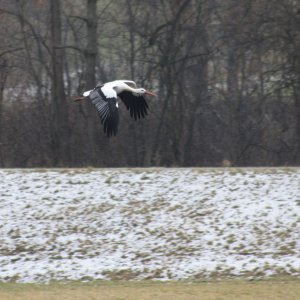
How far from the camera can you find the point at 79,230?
48.5 feet

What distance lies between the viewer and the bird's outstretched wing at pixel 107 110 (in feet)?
45.7

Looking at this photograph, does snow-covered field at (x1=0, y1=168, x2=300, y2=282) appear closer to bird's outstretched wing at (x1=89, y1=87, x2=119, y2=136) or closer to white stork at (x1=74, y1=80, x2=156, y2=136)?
white stork at (x1=74, y1=80, x2=156, y2=136)

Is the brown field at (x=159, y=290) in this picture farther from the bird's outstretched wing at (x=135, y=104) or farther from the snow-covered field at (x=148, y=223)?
the bird's outstretched wing at (x=135, y=104)

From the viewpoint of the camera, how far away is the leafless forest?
25062 mm

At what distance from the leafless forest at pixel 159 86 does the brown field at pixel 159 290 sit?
39.2 feet

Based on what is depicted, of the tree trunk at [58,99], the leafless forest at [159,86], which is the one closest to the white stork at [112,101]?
the leafless forest at [159,86]

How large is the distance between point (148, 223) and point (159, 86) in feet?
40.2

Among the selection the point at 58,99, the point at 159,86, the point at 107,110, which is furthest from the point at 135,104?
the point at 159,86

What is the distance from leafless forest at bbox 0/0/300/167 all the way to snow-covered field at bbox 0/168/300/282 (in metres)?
7.87

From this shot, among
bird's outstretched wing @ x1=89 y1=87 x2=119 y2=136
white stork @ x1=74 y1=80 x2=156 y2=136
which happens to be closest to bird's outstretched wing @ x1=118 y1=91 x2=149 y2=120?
white stork @ x1=74 y1=80 x2=156 y2=136

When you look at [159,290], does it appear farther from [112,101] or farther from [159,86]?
[159,86]

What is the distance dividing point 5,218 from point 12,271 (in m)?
2.00

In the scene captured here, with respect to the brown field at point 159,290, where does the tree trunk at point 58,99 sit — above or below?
above

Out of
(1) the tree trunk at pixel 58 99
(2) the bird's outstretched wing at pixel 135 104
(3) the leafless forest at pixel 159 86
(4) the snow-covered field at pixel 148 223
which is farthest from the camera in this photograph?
(1) the tree trunk at pixel 58 99
